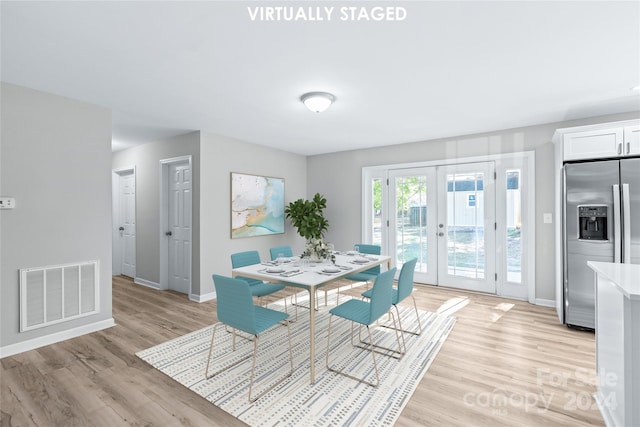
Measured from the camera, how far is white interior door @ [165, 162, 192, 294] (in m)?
4.57

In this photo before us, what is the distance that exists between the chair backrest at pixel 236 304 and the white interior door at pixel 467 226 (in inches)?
148

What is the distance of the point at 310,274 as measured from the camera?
2.66m

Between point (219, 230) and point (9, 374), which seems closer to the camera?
point (9, 374)

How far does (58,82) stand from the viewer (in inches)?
105

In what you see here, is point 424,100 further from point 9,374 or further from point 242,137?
point 9,374

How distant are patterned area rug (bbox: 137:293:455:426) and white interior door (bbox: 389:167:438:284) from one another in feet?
5.78

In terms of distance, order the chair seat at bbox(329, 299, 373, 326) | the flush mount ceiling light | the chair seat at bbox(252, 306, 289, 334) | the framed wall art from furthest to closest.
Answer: the framed wall art
the flush mount ceiling light
the chair seat at bbox(329, 299, 373, 326)
the chair seat at bbox(252, 306, 289, 334)

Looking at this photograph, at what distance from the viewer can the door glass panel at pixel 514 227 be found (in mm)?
4254

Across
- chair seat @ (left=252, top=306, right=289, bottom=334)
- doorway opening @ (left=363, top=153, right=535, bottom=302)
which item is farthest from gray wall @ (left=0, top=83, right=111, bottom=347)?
doorway opening @ (left=363, top=153, right=535, bottom=302)

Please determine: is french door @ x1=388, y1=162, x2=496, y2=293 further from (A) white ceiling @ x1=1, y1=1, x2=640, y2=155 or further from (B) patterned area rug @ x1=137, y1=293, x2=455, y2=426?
(B) patterned area rug @ x1=137, y1=293, x2=455, y2=426

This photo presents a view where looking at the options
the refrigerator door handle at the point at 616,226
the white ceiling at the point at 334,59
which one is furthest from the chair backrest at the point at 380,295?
the refrigerator door handle at the point at 616,226

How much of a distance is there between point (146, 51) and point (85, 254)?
227 cm

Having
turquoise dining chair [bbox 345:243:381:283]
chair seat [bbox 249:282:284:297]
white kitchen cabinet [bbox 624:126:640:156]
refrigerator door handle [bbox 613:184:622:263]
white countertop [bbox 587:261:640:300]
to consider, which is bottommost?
chair seat [bbox 249:282:284:297]

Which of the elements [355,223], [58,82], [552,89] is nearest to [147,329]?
[58,82]
